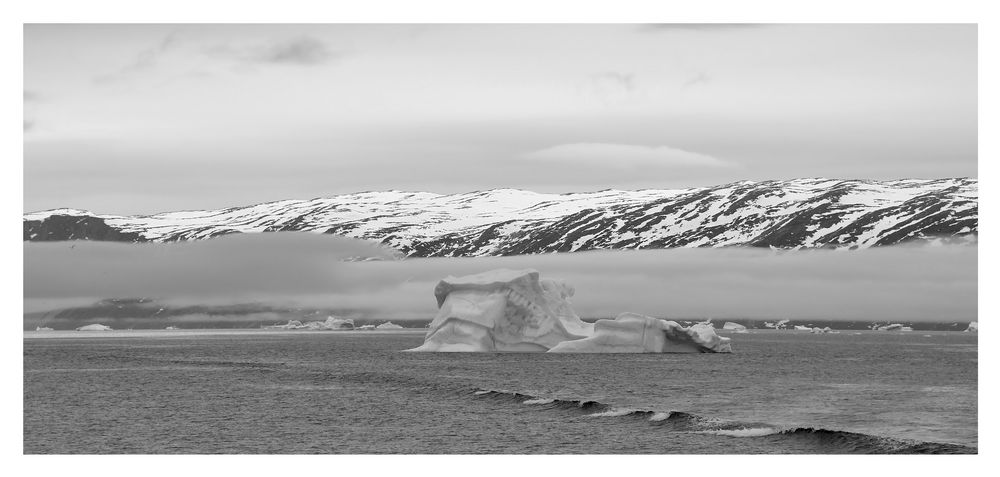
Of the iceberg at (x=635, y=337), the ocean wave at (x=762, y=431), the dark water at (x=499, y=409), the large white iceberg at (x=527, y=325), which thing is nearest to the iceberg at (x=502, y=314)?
the large white iceberg at (x=527, y=325)

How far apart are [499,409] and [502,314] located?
150 ft

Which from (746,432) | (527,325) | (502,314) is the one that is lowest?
(746,432)

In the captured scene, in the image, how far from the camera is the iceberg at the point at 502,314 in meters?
91.9

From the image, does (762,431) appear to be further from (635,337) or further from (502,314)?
(635,337)

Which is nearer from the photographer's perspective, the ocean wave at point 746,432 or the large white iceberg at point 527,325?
the ocean wave at point 746,432

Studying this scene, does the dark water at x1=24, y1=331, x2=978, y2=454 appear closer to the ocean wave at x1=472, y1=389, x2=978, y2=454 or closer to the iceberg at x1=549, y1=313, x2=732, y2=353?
the ocean wave at x1=472, y1=389, x2=978, y2=454

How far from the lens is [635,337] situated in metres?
102

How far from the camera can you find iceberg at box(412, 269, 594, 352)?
91875mm

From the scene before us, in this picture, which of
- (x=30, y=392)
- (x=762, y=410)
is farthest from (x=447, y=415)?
(x=30, y=392)

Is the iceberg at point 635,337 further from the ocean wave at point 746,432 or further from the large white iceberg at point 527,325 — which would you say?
the ocean wave at point 746,432

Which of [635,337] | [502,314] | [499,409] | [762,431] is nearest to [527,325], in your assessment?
[502,314]

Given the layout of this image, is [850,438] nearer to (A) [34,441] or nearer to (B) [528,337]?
(A) [34,441]

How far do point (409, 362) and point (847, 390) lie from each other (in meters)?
36.7

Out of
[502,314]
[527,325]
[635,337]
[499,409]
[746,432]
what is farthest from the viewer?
[635,337]
